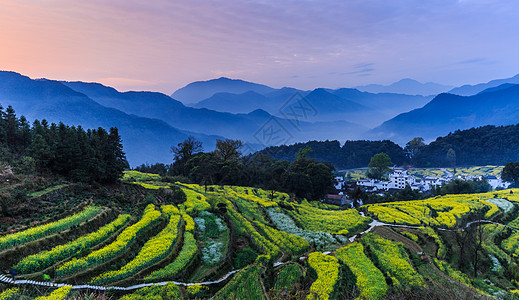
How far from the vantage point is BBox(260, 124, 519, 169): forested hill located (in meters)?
109

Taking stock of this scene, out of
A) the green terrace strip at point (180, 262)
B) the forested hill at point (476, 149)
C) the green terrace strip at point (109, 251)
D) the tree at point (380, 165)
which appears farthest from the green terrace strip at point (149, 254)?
the forested hill at point (476, 149)

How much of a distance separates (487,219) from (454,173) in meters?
78.5

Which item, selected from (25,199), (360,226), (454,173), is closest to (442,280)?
(360,226)

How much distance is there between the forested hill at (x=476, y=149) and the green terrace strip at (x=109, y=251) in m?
125

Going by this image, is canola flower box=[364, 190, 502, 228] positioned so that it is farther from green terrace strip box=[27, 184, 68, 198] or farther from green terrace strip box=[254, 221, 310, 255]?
green terrace strip box=[27, 184, 68, 198]

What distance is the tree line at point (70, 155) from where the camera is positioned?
Result: 22.6m

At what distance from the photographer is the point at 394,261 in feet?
59.3

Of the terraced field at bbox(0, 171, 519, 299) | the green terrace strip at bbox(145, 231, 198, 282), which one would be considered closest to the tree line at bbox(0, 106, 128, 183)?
the terraced field at bbox(0, 171, 519, 299)

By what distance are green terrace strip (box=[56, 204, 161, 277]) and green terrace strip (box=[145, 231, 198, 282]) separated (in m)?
2.48

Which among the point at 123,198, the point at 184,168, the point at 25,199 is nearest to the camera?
the point at 25,199

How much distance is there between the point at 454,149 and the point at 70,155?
443 feet

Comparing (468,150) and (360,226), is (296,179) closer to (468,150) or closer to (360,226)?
(360,226)

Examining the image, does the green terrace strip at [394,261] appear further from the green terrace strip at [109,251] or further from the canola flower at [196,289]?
the green terrace strip at [109,251]

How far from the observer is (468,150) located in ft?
375
